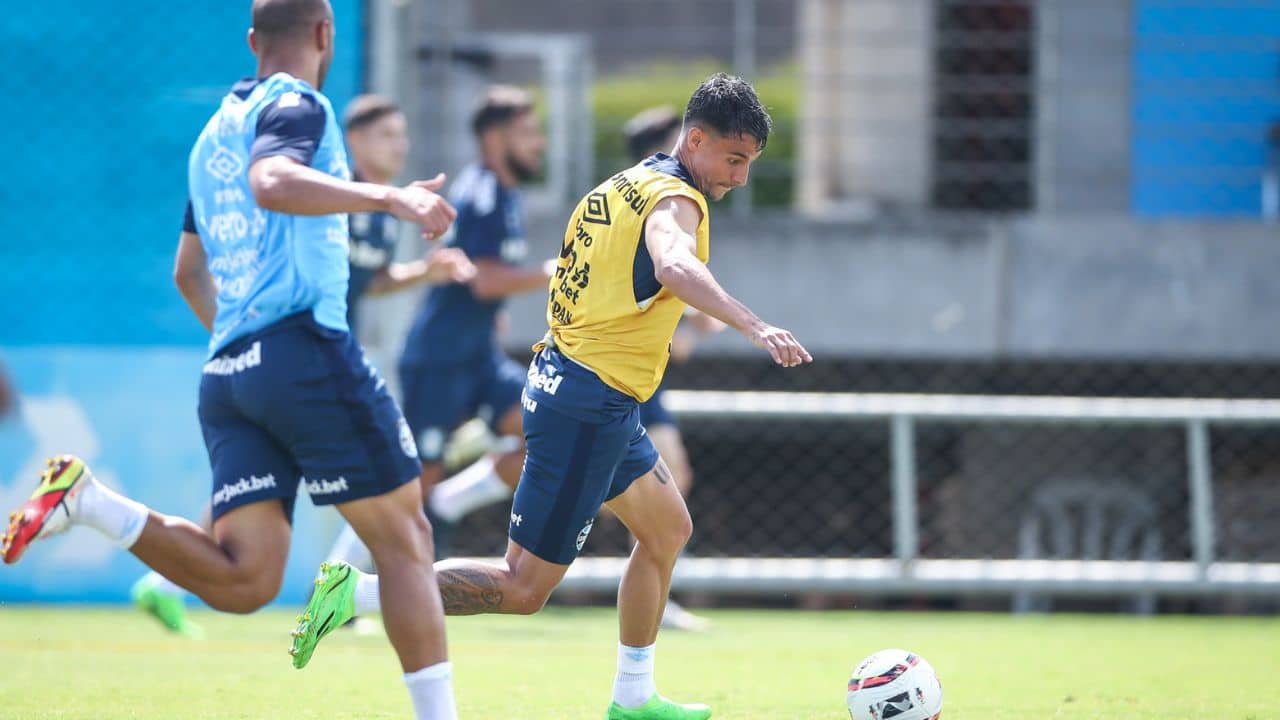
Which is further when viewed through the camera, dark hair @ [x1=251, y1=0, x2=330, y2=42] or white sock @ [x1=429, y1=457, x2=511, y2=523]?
white sock @ [x1=429, y1=457, x2=511, y2=523]

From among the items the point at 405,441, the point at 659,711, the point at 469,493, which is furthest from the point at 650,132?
the point at 405,441

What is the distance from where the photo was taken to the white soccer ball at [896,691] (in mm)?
4492

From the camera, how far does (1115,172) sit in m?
10.9

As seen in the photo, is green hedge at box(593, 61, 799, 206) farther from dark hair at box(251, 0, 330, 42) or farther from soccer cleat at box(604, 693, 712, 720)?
dark hair at box(251, 0, 330, 42)

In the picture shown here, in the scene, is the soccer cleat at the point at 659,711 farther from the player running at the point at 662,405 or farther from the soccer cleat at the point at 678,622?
the soccer cleat at the point at 678,622

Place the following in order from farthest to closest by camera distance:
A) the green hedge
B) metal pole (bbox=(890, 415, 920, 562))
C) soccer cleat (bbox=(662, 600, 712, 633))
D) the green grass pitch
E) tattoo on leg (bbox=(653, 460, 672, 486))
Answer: the green hedge, metal pole (bbox=(890, 415, 920, 562)), soccer cleat (bbox=(662, 600, 712, 633)), the green grass pitch, tattoo on leg (bbox=(653, 460, 672, 486))

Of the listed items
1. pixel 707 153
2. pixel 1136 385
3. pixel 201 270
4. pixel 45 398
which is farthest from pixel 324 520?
pixel 1136 385

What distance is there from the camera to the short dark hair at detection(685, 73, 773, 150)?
4.55m

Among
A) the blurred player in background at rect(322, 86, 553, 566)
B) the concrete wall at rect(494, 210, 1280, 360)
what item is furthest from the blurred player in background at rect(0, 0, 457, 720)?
the concrete wall at rect(494, 210, 1280, 360)

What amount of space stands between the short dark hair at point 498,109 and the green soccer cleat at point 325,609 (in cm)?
404

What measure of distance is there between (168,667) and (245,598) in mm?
2243

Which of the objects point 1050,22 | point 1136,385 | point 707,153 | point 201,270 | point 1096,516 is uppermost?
point 1050,22

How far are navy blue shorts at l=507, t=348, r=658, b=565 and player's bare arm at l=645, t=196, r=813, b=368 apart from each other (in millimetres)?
464

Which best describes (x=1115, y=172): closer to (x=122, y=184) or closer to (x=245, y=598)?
(x=122, y=184)
